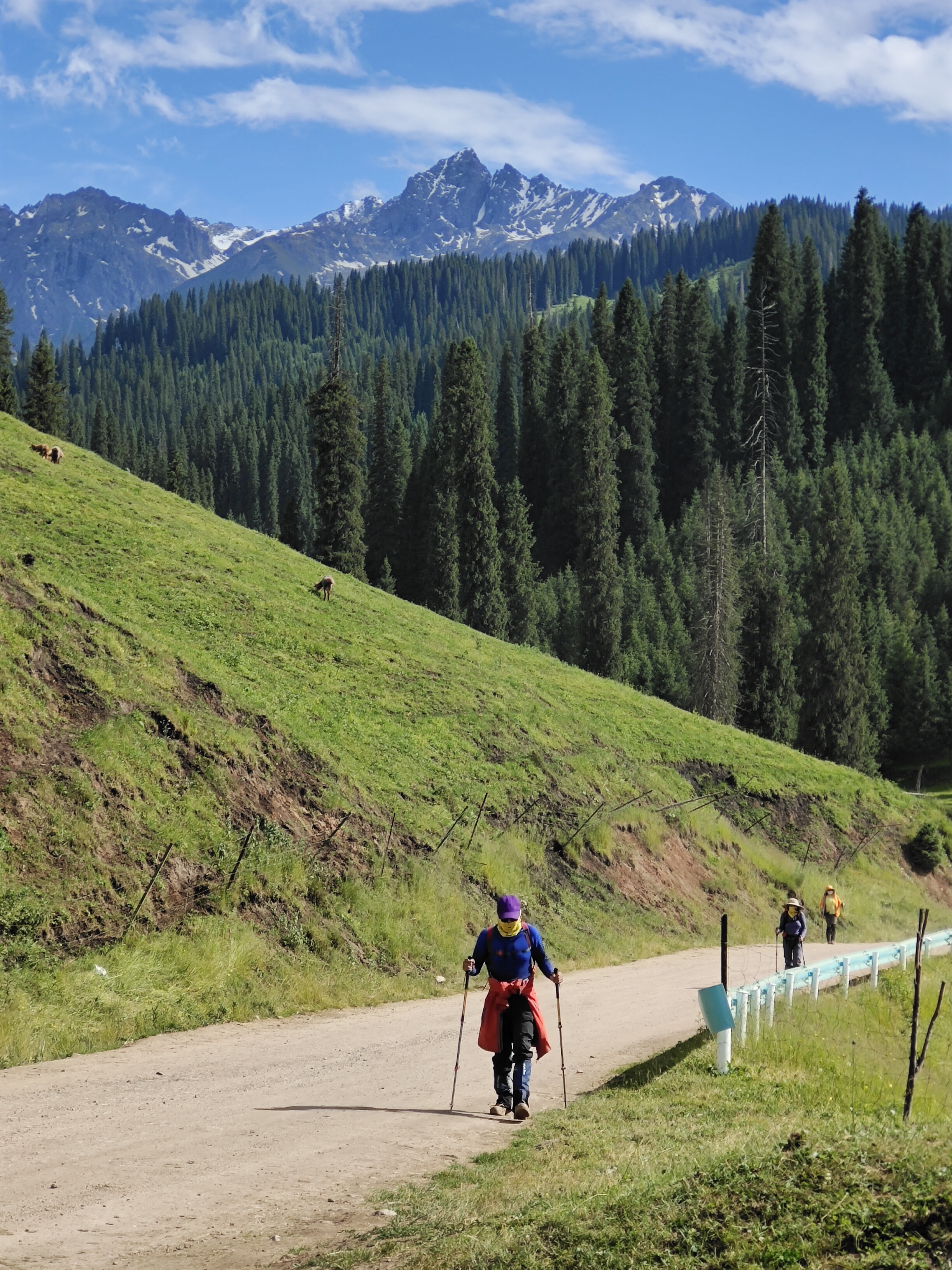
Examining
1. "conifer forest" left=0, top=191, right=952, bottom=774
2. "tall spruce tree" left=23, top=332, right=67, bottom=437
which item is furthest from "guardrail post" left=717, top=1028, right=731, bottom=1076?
"tall spruce tree" left=23, top=332, right=67, bottom=437

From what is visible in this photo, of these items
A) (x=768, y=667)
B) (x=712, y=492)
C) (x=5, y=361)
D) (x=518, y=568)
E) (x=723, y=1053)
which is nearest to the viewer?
(x=723, y=1053)

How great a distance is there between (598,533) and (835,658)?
56.5ft

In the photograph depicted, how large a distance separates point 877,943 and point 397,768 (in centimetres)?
1533

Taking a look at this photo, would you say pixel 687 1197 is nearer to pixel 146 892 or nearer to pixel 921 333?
pixel 146 892

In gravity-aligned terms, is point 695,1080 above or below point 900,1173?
below

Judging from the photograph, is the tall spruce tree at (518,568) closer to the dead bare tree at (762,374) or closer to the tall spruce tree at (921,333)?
the dead bare tree at (762,374)

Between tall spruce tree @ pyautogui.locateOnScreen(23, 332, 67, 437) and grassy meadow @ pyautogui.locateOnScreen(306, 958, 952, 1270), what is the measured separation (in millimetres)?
83221

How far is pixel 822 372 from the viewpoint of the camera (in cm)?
10362

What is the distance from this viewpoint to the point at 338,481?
6200 centimetres

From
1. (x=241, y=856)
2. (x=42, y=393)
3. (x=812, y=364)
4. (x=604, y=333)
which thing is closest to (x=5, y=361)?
(x=42, y=393)

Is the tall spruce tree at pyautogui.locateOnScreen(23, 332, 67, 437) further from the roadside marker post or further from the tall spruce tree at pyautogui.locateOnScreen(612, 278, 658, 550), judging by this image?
the roadside marker post

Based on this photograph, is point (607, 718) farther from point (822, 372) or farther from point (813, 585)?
point (822, 372)

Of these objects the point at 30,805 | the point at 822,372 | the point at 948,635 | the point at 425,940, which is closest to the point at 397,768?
the point at 425,940

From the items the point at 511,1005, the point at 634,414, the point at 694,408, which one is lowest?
the point at 511,1005
